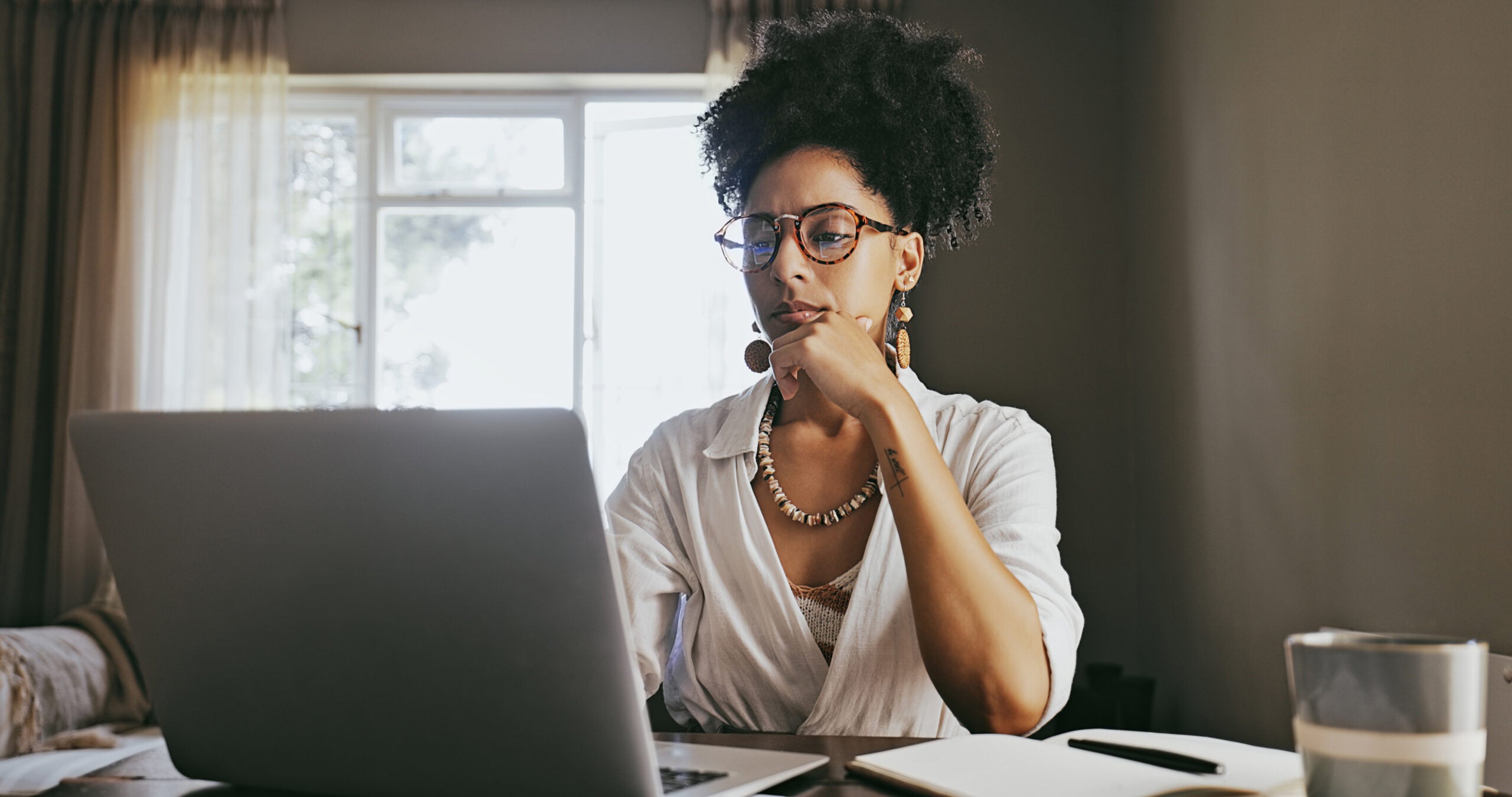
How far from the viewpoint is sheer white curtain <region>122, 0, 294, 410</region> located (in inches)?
133

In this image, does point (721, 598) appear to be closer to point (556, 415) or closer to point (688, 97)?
point (556, 415)

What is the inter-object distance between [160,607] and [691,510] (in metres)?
0.66

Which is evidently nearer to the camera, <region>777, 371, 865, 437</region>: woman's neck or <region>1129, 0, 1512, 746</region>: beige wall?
<region>777, 371, 865, 437</region>: woman's neck

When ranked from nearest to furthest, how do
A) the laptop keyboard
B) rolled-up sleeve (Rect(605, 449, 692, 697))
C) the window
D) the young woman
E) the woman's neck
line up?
the laptop keyboard
the young woman
rolled-up sleeve (Rect(605, 449, 692, 697))
the woman's neck
the window

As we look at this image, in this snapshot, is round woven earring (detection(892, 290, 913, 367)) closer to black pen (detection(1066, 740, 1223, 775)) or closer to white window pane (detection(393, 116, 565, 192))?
black pen (detection(1066, 740, 1223, 775))

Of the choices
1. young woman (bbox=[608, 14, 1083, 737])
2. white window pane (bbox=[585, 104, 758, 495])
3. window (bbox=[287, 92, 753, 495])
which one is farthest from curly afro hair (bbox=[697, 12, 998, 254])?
window (bbox=[287, 92, 753, 495])

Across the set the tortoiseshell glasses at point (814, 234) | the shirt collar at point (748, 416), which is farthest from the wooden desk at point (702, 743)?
the tortoiseshell glasses at point (814, 234)

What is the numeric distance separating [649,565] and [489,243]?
2.63 metres

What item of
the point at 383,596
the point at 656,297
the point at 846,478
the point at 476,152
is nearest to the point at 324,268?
the point at 476,152

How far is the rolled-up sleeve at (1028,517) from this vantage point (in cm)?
96

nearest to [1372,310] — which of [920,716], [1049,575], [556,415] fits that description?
[1049,575]

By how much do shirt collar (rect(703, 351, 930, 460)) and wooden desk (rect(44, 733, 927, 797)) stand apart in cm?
47

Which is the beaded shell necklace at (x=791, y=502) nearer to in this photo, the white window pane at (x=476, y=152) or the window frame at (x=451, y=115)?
the window frame at (x=451, y=115)

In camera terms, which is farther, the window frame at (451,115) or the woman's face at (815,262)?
the window frame at (451,115)
